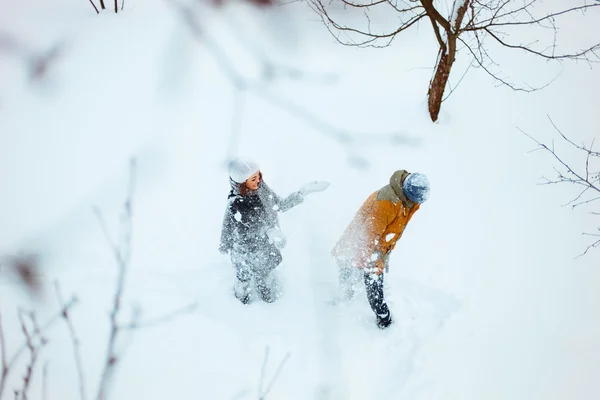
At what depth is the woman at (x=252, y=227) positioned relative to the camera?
104 inches

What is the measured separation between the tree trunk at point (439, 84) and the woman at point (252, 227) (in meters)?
2.52

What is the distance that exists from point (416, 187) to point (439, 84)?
9.06 ft

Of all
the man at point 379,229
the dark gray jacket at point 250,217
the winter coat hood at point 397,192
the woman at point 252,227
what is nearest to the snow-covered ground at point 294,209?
the woman at point 252,227

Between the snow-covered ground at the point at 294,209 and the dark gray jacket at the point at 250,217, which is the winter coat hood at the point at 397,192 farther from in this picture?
the snow-covered ground at the point at 294,209

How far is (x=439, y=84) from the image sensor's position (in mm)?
4715

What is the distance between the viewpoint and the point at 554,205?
4.12 m

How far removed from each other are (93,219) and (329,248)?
7.72 feet

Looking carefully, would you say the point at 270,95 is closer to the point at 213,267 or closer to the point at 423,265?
the point at 213,267

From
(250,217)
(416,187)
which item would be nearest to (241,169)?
(250,217)

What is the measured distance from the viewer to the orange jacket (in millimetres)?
2598

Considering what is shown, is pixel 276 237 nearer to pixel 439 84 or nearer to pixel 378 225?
pixel 378 225

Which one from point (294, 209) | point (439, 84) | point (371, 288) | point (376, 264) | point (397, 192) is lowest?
point (371, 288)

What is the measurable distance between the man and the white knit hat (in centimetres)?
83

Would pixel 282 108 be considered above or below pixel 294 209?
above
